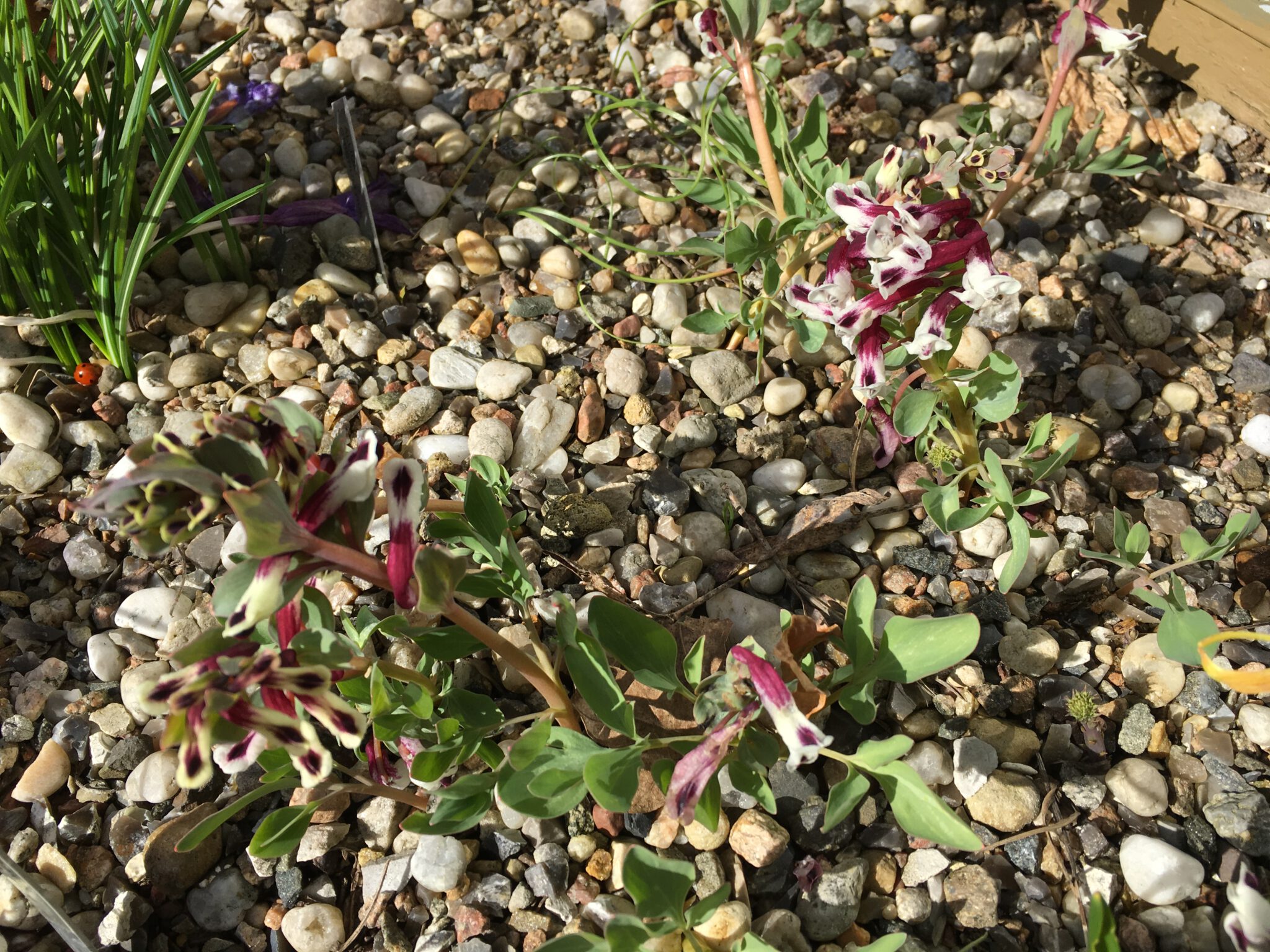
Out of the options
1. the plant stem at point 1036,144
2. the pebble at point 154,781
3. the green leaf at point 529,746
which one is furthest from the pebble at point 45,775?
the plant stem at point 1036,144

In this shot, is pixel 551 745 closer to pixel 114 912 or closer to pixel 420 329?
pixel 114 912

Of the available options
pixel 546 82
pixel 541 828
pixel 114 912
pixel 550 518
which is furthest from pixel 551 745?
pixel 546 82

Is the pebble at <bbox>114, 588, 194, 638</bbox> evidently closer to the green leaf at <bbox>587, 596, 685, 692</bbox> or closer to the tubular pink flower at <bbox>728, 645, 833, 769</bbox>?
the green leaf at <bbox>587, 596, 685, 692</bbox>

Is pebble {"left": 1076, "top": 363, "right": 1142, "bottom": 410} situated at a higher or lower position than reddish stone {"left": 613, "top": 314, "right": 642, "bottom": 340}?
higher

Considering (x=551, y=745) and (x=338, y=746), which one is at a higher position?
(x=551, y=745)

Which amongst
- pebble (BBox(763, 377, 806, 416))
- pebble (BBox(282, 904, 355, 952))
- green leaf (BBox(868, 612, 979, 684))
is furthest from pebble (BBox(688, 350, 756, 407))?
pebble (BBox(282, 904, 355, 952))
